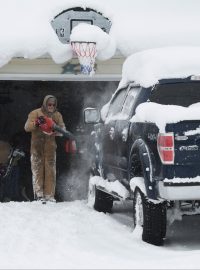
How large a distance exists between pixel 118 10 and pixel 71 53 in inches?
69.0

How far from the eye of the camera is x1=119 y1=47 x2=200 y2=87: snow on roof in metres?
8.14

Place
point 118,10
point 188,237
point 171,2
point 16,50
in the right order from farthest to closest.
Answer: point 171,2 → point 118,10 → point 16,50 → point 188,237

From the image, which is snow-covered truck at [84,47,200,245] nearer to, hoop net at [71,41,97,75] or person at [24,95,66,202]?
person at [24,95,66,202]

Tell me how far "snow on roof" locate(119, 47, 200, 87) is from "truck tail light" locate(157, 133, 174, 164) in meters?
1.20

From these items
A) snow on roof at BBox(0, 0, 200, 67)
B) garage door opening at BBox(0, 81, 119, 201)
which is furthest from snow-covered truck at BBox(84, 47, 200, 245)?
garage door opening at BBox(0, 81, 119, 201)

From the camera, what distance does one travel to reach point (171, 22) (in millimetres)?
14164

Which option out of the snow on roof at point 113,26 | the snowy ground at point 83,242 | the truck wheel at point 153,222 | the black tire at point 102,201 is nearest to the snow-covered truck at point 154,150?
the truck wheel at point 153,222

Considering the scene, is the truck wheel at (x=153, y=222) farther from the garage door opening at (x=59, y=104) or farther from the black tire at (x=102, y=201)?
the garage door opening at (x=59, y=104)

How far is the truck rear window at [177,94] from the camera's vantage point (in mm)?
8203

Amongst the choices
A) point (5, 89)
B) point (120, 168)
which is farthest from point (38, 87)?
point (120, 168)

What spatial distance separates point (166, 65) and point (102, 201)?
3218 millimetres

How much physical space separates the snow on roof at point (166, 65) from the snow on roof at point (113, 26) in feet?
14.0

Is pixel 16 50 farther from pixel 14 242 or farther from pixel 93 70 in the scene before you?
pixel 14 242

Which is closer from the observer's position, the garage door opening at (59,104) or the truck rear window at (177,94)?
the truck rear window at (177,94)
